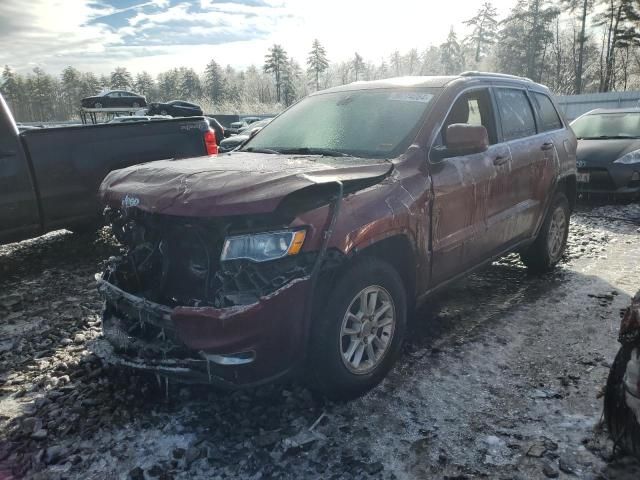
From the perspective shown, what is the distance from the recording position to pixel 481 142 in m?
3.28

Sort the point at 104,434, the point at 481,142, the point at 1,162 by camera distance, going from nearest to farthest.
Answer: the point at 104,434 < the point at 481,142 < the point at 1,162

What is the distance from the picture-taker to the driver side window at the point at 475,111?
374 cm

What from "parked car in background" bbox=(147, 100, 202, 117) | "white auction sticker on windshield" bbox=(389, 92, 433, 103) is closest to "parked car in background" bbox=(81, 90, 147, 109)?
"parked car in background" bbox=(147, 100, 202, 117)

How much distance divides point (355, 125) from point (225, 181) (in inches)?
55.9

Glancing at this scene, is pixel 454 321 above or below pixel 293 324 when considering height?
below

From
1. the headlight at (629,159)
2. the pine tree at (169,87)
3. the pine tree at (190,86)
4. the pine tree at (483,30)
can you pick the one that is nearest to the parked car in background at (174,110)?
the headlight at (629,159)

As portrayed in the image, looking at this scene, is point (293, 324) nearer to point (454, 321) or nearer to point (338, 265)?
point (338, 265)

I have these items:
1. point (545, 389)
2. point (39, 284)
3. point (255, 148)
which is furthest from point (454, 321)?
point (39, 284)

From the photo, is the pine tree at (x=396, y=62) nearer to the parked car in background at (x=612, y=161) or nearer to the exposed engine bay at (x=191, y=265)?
the parked car in background at (x=612, y=161)

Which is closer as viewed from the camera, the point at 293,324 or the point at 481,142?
the point at 293,324

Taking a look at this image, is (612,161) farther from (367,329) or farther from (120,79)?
(120,79)

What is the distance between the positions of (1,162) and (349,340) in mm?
4301

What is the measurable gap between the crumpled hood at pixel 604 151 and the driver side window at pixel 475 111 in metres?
5.19

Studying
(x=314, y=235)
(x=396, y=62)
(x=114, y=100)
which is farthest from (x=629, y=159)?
(x=396, y=62)
